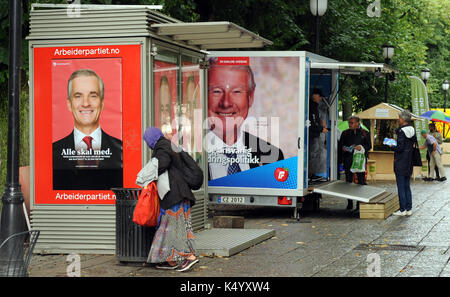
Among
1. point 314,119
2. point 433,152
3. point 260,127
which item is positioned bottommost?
point 433,152

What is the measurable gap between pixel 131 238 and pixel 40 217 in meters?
1.79

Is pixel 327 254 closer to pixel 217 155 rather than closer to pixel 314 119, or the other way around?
pixel 217 155

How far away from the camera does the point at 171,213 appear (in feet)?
29.0

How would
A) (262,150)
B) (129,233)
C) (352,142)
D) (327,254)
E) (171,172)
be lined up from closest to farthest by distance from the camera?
(171,172), (129,233), (327,254), (262,150), (352,142)

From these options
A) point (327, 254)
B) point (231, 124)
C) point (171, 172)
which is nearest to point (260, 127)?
point (231, 124)

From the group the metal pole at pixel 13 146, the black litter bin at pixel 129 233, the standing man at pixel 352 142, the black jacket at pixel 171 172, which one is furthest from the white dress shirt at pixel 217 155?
the metal pole at pixel 13 146

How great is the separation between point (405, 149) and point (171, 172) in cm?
684

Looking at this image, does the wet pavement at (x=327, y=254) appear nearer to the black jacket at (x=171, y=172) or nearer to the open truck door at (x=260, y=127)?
the open truck door at (x=260, y=127)

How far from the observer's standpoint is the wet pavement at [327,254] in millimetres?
8797

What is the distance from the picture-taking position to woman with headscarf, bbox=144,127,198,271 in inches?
344

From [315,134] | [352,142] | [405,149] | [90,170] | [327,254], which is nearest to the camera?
[327,254]

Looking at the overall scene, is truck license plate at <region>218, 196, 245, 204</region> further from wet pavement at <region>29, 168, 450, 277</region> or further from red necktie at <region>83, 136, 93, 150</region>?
red necktie at <region>83, 136, 93, 150</region>

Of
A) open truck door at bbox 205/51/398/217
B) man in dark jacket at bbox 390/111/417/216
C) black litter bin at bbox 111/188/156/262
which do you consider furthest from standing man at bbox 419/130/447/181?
black litter bin at bbox 111/188/156/262

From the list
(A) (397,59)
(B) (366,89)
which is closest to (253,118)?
(B) (366,89)
